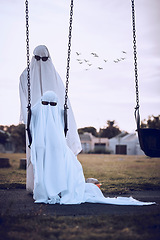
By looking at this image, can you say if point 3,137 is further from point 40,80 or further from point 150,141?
point 150,141

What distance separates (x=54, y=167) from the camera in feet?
21.0

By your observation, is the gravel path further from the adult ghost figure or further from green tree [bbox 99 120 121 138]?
green tree [bbox 99 120 121 138]

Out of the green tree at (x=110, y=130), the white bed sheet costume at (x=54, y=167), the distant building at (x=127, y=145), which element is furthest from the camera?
the green tree at (x=110, y=130)

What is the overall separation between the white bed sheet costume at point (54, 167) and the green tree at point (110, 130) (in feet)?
259

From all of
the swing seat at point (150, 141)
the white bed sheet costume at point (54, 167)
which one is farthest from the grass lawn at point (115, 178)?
the swing seat at point (150, 141)

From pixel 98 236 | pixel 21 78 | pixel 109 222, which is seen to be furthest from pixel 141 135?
pixel 21 78

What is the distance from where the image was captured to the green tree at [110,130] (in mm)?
85800

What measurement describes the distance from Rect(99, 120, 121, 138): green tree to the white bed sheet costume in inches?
3112

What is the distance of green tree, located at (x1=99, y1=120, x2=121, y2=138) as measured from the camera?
281 ft

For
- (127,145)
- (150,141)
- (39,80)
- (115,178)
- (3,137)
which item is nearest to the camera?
(150,141)

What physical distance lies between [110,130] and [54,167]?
266ft

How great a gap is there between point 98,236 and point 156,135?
10.1 ft

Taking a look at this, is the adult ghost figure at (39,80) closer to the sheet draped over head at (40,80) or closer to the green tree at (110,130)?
the sheet draped over head at (40,80)

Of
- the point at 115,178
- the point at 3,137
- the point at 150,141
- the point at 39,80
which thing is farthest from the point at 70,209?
the point at 3,137
